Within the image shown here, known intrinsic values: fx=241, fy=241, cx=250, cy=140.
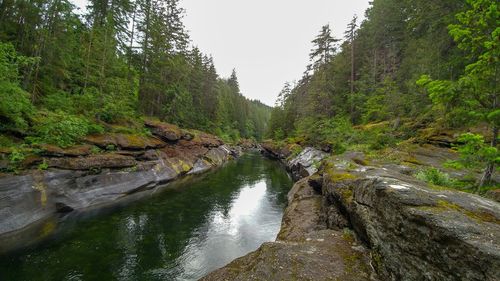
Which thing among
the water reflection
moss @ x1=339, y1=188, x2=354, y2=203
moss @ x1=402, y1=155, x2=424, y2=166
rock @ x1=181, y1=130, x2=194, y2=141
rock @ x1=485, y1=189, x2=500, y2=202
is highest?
rock @ x1=181, y1=130, x2=194, y2=141

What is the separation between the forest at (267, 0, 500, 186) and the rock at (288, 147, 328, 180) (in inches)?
63.2

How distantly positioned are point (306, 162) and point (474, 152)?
69.1 feet

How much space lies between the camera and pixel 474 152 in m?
6.24

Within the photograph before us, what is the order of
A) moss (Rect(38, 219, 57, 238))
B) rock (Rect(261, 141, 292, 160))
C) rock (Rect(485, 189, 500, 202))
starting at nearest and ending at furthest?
rock (Rect(485, 189, 500, 202))
moss (Rect(38, 219, 57, 238))
rock (Rect(261, 141, 292, 160))

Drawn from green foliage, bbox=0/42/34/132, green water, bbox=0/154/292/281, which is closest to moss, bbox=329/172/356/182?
green water, bbox=0/154/292/281

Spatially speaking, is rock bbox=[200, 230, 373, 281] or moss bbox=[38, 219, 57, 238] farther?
moss bbox=[38, 219, 57, 238]

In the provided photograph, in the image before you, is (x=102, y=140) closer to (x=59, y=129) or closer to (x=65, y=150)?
(x=59, y=129)

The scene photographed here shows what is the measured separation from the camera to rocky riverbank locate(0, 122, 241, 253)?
11.0 meters

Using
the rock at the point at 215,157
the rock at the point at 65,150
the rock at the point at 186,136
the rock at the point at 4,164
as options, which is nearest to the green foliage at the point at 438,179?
the rock at the point at 4,164

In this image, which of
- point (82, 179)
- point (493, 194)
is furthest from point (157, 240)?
point (493, 194)

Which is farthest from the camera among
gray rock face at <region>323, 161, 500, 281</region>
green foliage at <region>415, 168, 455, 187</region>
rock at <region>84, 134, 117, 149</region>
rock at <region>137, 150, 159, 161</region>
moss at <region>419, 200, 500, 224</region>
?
rock at <region>137, 150, 159, 161</region>

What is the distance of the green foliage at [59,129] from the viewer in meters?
14.4

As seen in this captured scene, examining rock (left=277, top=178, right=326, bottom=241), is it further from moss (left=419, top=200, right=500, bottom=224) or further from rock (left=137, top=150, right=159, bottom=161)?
rock (left=137, top=150, right=159, bottom=161)

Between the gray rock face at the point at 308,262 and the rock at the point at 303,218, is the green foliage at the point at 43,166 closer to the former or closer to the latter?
the gray rock face at the point at 308,262
